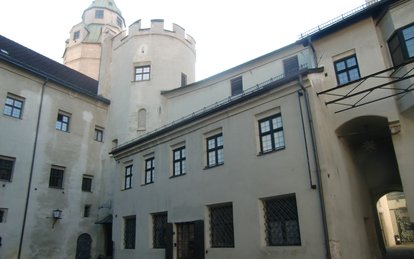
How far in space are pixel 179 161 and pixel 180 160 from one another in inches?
3.7

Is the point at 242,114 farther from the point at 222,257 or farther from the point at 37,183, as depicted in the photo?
the point at 37,183

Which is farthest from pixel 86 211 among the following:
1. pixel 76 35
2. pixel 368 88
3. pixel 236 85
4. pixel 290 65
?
pixel 76 35

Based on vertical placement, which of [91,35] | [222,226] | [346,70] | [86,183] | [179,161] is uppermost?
[91,35]

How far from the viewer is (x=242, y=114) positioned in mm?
15289

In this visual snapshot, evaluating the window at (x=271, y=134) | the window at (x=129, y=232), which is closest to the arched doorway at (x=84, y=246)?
the window at (x=129, y=232)

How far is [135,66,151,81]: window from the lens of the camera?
91.9 feet

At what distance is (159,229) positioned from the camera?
18.1 m

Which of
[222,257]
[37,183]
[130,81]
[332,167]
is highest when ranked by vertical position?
[130,81]

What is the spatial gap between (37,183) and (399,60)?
71.3 ft

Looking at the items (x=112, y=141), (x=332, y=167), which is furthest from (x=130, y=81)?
(x=332, y=167)

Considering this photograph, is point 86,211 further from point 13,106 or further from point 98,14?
point 98,14

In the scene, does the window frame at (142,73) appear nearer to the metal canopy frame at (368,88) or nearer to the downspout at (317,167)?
the metal canopy frame at (368,88)

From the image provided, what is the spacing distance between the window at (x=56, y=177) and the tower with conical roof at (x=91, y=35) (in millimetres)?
20937

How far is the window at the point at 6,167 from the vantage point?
20.8m
